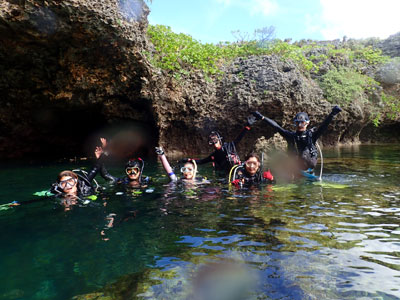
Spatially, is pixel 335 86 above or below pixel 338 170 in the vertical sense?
above

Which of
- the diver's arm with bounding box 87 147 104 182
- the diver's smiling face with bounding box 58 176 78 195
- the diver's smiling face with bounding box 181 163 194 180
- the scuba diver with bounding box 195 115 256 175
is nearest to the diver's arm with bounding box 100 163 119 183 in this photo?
the diver's arm with bounding box 87 147 104 182

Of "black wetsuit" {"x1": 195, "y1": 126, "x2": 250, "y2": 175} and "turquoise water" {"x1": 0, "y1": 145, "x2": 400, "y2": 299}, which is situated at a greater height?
"black wetsuit" {"x1": 195, "y1": 126, "x2": 250, "y2": 175}

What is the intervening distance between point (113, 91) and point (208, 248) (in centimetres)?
927

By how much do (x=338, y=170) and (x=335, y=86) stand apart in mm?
9603

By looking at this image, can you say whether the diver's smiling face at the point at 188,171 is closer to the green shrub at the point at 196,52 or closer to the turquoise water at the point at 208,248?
the turquoise water at the point at 208,248

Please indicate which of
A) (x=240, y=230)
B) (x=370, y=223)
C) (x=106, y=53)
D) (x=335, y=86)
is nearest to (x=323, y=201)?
(x=370, y=223)

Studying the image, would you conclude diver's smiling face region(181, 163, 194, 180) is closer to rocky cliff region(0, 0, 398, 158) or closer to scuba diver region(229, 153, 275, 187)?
scuba diver region(229, 153, 275, 187)

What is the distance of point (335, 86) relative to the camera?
15812mm

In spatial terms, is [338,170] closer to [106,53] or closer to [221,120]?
[221,120]

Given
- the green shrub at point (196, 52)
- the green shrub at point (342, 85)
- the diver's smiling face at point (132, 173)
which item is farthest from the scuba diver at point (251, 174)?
the green shrub at point (342, 85)

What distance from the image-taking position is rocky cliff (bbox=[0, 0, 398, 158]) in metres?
8.09

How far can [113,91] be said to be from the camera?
10.7 metres

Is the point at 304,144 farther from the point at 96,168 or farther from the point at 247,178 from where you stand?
the point at 96,168

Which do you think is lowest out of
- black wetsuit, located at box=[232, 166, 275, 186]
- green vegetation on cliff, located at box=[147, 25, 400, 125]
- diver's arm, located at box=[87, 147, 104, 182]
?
black wetsuit, located at box=[232, 166, 275, 186]
